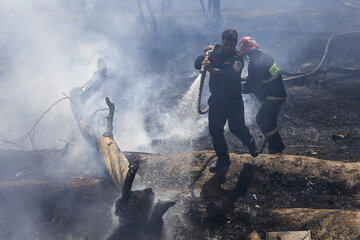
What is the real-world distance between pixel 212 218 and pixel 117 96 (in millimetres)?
5802

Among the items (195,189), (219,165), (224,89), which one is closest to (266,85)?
(224,89)

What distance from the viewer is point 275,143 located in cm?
456

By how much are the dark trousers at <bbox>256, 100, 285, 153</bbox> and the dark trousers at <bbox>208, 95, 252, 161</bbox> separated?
61 centimetres

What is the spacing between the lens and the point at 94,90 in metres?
7.70

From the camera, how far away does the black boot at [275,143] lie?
4497 mm

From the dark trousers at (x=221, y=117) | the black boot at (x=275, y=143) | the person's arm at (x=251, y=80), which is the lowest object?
the black boot at (x=275, y=143)

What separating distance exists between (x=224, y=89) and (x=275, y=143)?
5.29 ft

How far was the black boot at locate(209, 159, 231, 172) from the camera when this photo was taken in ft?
13.1

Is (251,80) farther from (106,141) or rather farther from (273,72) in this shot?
(106,141)

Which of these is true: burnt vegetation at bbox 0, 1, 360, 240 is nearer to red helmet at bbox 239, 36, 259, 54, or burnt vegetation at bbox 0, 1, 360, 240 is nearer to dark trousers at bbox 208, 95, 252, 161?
dark trousers at bbox 208, 95, 252, 161

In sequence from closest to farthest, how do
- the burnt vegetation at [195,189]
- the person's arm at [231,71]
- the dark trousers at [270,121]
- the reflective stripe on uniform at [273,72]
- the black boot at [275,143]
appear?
the burnt vegetation at [195,189] → the person's arm at [231,71] → the reflective stripe on uniform at [273,72] → the dark trousers at [270,121] → the black boot at [275,143]

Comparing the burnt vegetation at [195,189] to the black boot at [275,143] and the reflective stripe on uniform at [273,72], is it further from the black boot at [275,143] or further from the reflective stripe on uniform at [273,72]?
the reflective stripe on uniform at [273,72]

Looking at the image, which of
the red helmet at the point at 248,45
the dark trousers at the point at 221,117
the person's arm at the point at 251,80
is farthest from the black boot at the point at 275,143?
the red helmet at the point at 248,45

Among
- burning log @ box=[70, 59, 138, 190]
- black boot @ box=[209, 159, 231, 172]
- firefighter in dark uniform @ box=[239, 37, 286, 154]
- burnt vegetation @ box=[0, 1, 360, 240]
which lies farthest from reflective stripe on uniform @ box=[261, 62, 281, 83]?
burning log @ box=[70, 59, 138, 190]
